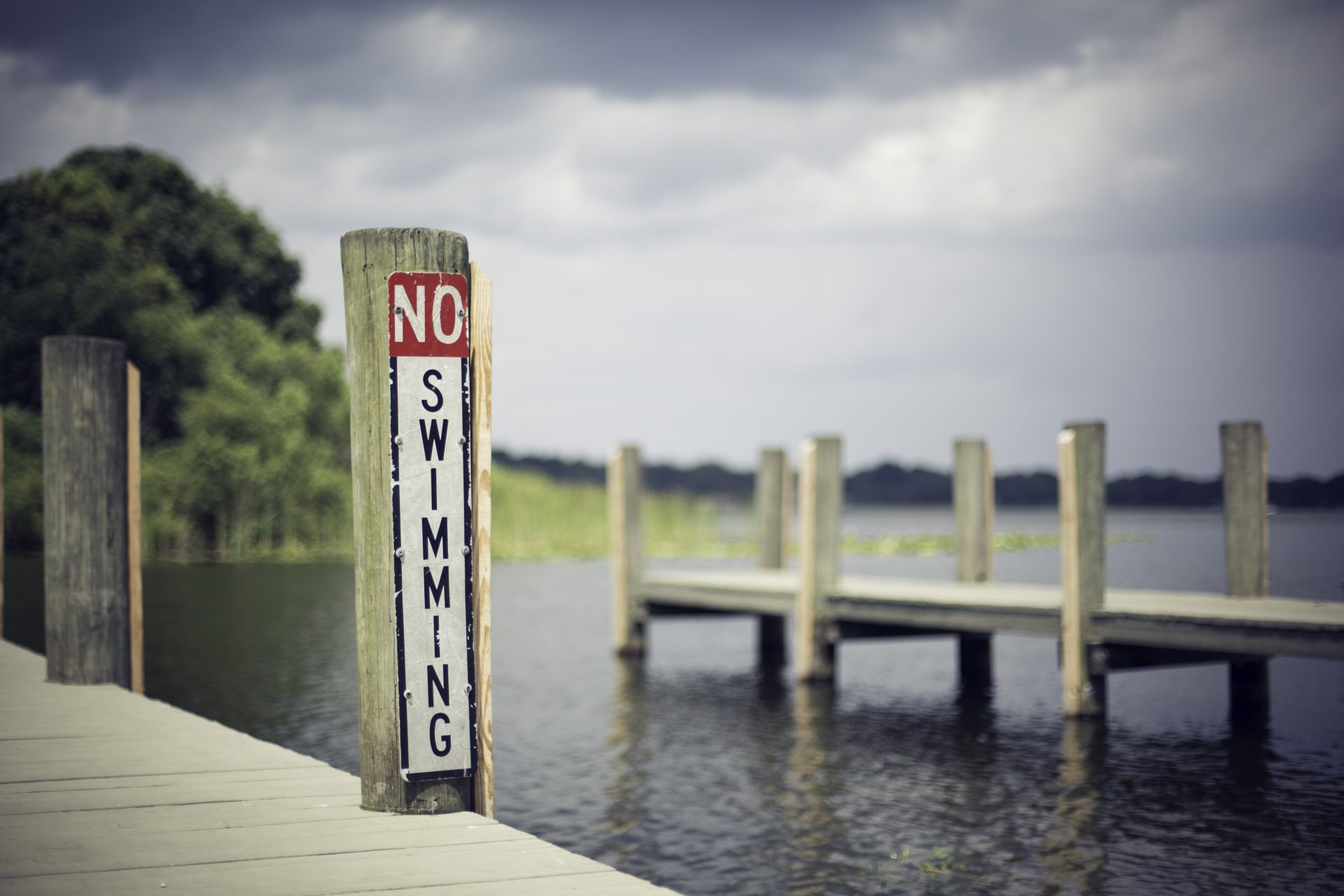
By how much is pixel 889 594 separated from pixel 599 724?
10.8 feet

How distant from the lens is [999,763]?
10531 mm

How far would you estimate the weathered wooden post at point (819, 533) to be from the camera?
13.8 m

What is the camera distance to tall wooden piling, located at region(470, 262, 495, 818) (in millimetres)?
4723

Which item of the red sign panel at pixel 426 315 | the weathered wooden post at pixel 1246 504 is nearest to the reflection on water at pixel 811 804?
the red sign panel at pixel 426 315

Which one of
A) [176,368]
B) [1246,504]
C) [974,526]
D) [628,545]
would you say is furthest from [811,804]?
[176,368]

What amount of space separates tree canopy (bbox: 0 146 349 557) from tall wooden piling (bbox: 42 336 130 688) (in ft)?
93.1

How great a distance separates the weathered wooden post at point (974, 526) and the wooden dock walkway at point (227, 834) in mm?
10625

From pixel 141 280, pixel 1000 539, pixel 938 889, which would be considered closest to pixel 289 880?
pixel 938 889

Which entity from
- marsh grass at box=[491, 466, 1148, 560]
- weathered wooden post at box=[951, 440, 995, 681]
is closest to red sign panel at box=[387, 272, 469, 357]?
weathered wooden post at box=[951, 440, 995, 681]

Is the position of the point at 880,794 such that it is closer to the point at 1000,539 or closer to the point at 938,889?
the point at 938,889

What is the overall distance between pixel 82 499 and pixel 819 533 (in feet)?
25.5

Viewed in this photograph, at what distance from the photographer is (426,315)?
467 cm

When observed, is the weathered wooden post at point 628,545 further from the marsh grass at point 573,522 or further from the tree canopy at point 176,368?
the tree canopy at point 176,368

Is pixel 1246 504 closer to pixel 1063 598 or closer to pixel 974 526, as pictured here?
pixel 1063 598
